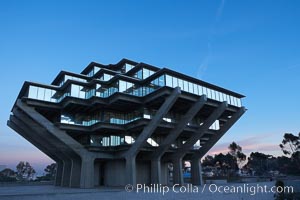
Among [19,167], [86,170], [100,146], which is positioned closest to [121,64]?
[100,146]

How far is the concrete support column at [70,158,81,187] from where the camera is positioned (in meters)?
42.3

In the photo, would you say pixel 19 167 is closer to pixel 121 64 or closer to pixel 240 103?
pixel 121 64

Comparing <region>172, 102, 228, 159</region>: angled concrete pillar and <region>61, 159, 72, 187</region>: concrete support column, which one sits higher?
<region>172, 102, 228, 159</region>: angled concrete pillar

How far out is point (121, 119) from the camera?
4412 centimetres

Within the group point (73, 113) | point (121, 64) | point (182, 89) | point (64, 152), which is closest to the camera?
point (182, 89)

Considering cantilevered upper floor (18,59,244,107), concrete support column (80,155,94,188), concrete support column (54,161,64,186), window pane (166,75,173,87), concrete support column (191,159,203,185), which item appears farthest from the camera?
concrete support column (54,161,64,186)

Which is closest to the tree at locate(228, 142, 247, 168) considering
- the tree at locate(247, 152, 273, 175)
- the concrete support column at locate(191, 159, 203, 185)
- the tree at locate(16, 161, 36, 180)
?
the tree at locate(247, 152, 273, 175)

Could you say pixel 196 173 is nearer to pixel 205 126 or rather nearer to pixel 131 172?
pixel 205 126

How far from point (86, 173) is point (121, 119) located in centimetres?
1056

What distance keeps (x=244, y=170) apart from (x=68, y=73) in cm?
10232

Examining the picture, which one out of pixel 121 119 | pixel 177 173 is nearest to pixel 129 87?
pixel 121 119

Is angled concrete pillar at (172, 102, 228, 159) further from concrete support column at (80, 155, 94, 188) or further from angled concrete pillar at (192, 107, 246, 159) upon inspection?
concrete support column at (80, 155, 94, 188)

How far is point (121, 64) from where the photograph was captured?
2095 inches

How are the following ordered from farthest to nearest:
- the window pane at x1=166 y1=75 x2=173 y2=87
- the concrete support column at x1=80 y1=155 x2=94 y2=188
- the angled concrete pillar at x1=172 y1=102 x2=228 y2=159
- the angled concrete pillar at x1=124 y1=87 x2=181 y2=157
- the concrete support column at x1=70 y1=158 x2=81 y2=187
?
the angled concrete pillar at x1=172 y1=102 x2=228 y2=159 → the concrete support column at x1=70 y1=158 x2=81 y2=187 → the concrete support column at x1=80 y1=155 x2=94 y2=188 → the window pane at x1=166 y1=75 x2=173 y2=87 → the angled concrete pillar at x1=124 y1=87 x2=181 y2=157
